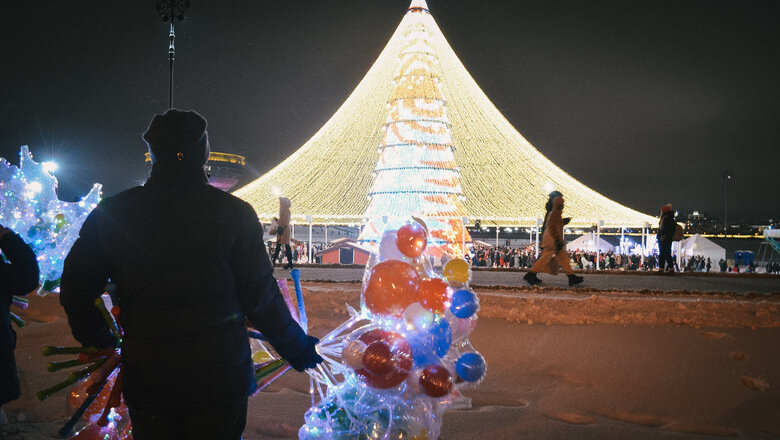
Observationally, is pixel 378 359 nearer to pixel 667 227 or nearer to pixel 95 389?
pixel 95 389

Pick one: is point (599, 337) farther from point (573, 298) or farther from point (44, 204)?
point (44, 204)

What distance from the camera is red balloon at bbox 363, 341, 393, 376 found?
97.7 inches

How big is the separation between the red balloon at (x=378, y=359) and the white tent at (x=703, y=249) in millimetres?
25846

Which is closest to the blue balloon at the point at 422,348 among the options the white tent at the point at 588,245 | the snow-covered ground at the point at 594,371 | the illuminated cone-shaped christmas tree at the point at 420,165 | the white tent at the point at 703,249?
the snow-covered ground at the point at 594,371

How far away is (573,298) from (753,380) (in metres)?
1.76

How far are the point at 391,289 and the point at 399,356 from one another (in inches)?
13.3

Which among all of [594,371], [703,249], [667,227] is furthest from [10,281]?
[703,249]

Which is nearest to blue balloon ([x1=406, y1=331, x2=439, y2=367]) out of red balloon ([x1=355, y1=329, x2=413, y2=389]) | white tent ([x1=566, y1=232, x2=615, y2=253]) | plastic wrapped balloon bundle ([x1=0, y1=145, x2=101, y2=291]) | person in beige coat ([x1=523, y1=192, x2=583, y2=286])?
red balloon ([x1=355, y1=329, x2=413, y2=389])

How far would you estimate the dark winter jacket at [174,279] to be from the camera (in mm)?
1696

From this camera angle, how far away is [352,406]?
2.63 m

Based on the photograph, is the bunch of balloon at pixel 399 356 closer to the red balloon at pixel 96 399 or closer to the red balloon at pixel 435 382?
the red balloon at pixel 435 382

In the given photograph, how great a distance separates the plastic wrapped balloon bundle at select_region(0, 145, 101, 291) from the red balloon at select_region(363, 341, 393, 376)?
4.48 meters

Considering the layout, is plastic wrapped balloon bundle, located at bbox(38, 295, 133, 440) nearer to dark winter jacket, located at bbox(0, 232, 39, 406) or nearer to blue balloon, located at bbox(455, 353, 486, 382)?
dark winter jacket, located at bbox(0, 232, 39, 406)

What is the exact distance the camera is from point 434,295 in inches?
108
